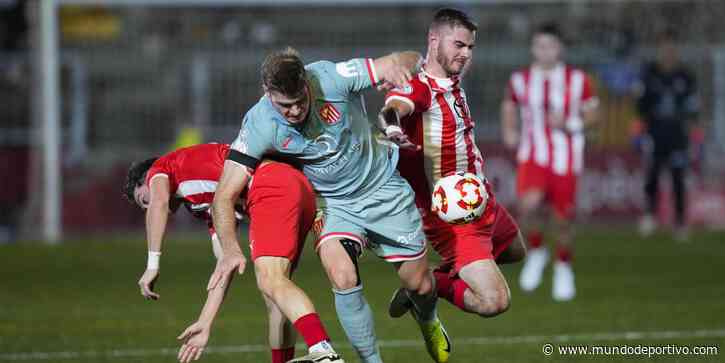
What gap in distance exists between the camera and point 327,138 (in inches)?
277

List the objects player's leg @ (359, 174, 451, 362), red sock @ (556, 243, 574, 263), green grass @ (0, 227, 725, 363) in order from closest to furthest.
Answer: player's leg @ (359, 174, 451, 362) < green grass @ (0, 227, 725, 363) < red sock @ (556, 243, 574, 263)

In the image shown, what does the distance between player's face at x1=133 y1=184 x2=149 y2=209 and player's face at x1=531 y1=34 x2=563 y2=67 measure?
5.66 meters

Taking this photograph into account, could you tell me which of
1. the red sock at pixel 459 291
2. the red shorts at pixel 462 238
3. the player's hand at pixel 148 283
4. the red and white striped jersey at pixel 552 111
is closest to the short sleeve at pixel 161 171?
the player's hand at pixel 148 283

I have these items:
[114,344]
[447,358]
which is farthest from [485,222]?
[114,344]

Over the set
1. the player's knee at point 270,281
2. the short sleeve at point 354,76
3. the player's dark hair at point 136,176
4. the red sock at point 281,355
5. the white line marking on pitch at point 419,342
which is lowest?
the white line marking on pitch at point 419,342

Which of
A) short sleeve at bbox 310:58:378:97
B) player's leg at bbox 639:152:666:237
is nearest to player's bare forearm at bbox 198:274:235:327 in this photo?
short sleeve at bbox 310:58:378:97

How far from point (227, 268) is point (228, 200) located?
1.44 feet

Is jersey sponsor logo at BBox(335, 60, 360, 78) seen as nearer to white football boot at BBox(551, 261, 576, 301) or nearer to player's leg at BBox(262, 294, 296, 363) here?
player's leg at BBox(262, 294, 296, 363)

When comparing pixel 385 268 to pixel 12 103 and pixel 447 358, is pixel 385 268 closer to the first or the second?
pixel 447 358

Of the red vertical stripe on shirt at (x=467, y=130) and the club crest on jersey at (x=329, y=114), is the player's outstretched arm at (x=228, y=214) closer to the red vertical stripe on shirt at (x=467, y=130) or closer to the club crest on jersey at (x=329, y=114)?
the club crest on jersey at (x=329, y=114)

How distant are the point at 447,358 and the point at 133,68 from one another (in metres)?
13.0

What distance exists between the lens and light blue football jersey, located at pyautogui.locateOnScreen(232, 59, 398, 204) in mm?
6859

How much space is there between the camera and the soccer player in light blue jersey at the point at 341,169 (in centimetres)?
668

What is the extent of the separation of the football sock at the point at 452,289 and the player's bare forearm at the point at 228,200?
70.2 inches
